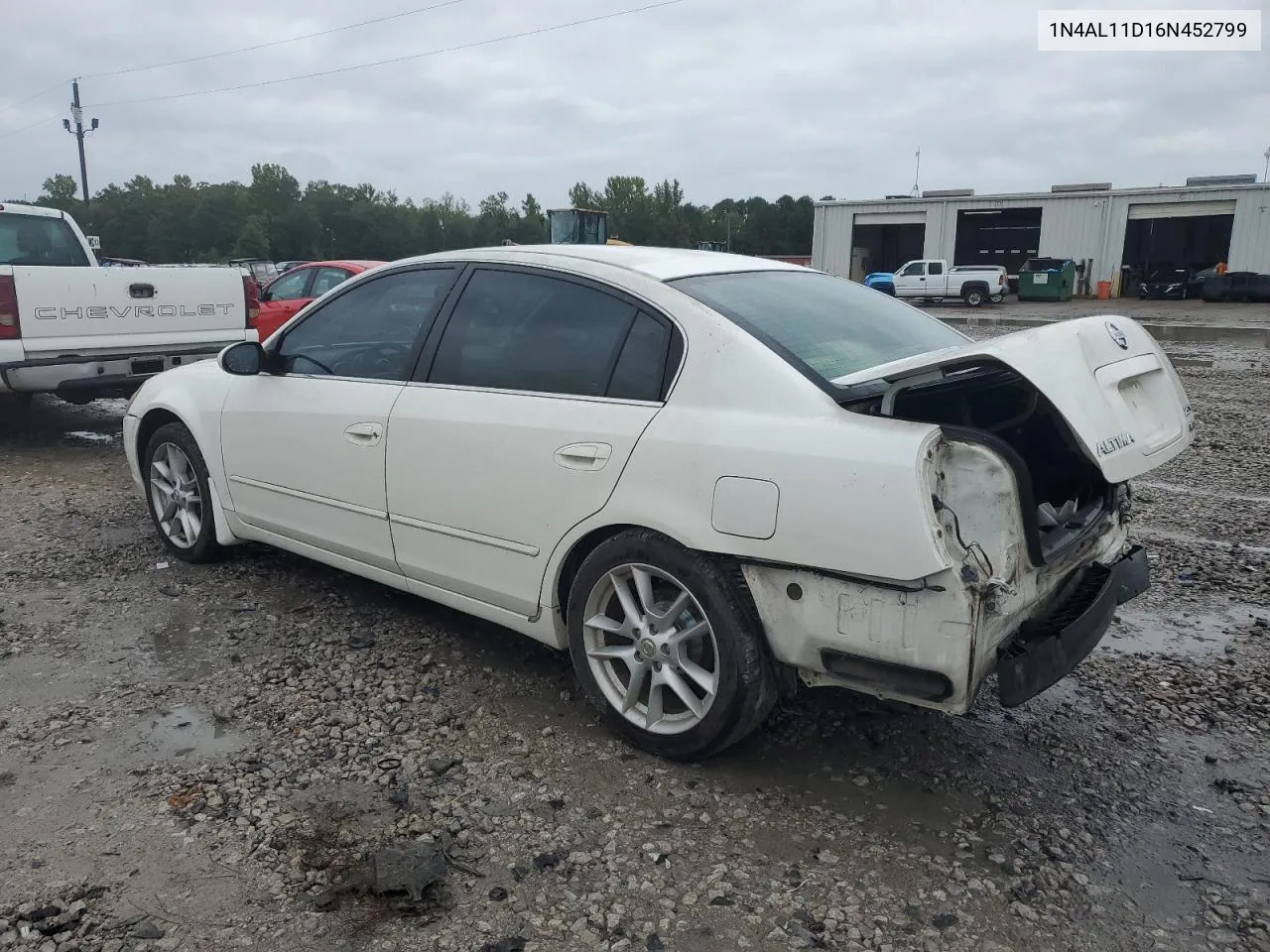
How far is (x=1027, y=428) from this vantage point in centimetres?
319

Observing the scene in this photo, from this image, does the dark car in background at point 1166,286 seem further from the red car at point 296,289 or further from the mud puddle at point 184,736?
the mud puddle at point 184,736

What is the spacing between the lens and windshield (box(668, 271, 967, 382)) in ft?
9.98

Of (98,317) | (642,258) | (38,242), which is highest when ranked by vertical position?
(38,242)

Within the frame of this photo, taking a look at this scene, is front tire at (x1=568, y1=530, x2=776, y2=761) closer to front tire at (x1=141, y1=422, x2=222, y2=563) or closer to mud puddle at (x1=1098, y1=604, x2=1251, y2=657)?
mud puddle at (x1=1098, y1=604, x2=1251, y2=657)

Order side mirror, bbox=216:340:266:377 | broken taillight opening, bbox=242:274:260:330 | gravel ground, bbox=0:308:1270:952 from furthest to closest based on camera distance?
broken taillight opening, bbox=242:274:260:330 < side mirror, bbox=216:340:266:377 < gravel ground, bbox=0:308:1270:952

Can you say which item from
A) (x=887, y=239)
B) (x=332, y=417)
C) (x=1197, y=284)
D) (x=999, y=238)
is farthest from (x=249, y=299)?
(x=999, y=238)

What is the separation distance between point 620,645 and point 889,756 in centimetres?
95

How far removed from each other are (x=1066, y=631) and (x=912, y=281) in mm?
35322

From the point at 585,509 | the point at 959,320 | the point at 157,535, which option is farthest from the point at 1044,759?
the point at 959,320

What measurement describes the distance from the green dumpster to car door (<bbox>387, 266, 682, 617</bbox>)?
3820cm

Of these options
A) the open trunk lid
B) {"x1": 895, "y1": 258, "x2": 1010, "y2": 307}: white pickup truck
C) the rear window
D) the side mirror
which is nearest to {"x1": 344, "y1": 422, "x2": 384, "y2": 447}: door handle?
the side mirror

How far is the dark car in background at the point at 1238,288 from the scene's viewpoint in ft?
116

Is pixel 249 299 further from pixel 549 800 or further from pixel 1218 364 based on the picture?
pixel 1218 364

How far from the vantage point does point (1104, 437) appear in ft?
8.45
